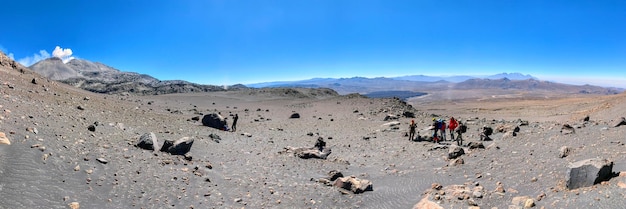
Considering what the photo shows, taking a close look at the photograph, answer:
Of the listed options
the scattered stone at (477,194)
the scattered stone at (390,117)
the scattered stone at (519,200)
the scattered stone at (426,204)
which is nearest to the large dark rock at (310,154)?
the scattered stone at (426,204)

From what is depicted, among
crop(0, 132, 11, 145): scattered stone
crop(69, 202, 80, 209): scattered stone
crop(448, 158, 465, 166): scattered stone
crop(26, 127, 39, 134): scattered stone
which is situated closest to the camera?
crop(69, 202, 80, 209): scattered stone

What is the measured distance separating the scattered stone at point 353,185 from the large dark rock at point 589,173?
551cm

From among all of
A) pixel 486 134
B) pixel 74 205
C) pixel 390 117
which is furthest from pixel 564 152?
pixel 390 117

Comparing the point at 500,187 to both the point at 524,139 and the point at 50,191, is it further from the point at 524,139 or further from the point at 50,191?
the point at 50,191

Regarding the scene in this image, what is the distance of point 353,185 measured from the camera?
38.5 ft

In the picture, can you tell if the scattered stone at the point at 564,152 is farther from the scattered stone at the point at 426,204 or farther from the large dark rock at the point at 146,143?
the large dark rock at the point at 146,143

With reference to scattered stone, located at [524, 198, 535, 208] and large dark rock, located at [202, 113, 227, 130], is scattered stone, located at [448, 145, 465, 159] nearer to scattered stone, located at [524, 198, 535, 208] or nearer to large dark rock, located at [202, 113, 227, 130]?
scattered stone, located at [524, 198, 535, 208]

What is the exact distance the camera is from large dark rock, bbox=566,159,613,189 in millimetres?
8008

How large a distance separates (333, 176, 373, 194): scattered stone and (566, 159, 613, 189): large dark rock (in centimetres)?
551

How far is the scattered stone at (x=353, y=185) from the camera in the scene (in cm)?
1157

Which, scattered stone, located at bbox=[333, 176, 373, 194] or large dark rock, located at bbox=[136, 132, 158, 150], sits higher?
large dark rock, located at bbox=[136, 132, 158, 150]

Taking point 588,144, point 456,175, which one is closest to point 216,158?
point 456,175

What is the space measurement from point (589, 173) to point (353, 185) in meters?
6.29

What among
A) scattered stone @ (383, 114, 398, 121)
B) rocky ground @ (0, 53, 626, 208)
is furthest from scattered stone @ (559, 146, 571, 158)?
scattered stone @ (383, 114, 398, 121)
